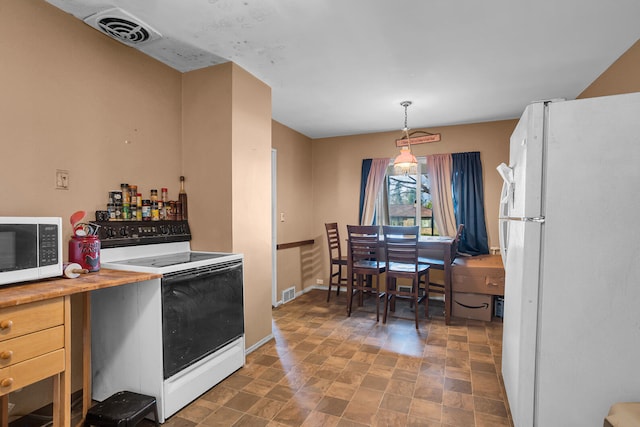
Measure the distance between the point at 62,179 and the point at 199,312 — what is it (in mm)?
1196

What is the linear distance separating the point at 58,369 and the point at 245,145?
6.35ft

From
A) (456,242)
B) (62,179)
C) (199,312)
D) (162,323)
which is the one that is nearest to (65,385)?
(162,323)

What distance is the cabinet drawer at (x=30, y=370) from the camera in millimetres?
1243

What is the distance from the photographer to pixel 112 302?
6.63 ft

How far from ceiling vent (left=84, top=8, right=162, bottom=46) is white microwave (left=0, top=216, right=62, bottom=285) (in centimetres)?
133

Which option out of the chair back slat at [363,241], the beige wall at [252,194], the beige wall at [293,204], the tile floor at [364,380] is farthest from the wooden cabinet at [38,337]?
the beige wall at [293,204]

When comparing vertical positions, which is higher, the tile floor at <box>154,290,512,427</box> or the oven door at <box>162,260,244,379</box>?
the oven door at <box>162,260,244,379</box>

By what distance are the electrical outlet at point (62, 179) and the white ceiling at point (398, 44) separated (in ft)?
3.31

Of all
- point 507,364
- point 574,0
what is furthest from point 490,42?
point 507,364

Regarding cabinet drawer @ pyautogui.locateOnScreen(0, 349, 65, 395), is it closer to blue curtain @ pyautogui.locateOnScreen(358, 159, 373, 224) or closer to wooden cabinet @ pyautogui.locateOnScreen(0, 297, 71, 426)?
wooden cabinet @ pyautogui.locateOnScreen(0, 297, 71, 426)

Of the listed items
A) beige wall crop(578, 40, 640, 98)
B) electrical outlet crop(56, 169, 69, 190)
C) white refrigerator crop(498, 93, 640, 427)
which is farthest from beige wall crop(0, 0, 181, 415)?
beige wall crop(578, 40, 640, 98)

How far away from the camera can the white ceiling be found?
6.35 feet

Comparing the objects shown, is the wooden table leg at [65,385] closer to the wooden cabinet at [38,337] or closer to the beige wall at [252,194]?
the wooden cabinet at [38,337]

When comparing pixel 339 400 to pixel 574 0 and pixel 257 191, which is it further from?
pixel 574 0
